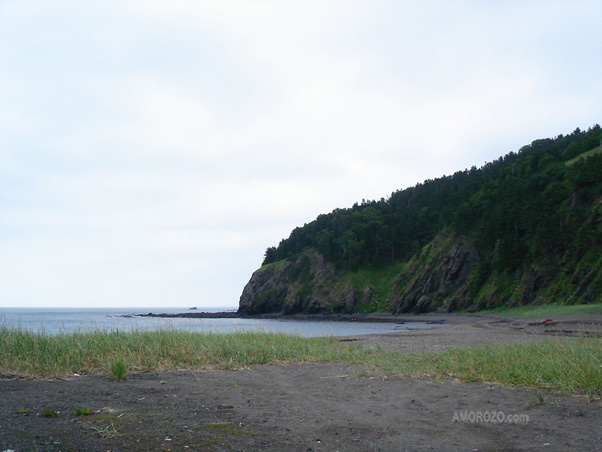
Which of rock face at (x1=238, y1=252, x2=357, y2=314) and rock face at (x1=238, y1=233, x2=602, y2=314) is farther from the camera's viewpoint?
rock face at (x1=238, y1=252, x2=357, y2=314)

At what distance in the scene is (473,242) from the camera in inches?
3290

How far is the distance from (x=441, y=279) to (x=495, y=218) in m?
15.0

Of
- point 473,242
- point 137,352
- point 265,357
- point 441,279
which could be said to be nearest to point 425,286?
point 441,279

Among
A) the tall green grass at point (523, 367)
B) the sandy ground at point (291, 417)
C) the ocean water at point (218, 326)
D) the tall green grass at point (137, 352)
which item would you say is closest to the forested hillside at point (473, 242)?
the ocean water at point (218, 326)

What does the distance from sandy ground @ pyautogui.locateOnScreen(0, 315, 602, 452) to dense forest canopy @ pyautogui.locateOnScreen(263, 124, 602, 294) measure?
51.9 metres

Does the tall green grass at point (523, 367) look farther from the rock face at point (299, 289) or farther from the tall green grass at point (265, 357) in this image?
the rock face at point (299, 289)

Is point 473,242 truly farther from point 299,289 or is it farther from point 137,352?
point 137,352

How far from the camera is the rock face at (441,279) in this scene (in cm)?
8162

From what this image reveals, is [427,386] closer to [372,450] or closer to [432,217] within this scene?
[372,450]

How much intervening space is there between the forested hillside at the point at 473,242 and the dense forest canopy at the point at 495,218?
0.56 ft

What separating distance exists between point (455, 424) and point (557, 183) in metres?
68.9

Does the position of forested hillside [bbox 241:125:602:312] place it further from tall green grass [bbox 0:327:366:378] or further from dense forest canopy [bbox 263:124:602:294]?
tall green grass [bbox 0:327:366:378]

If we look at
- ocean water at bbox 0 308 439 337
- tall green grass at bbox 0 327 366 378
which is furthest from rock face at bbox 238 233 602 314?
tall green grass at bbox 0 327 366 378

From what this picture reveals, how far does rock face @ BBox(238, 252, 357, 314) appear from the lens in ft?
360
